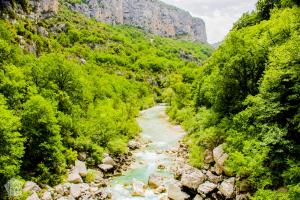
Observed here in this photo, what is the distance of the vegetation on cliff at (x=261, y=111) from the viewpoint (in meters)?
22.6

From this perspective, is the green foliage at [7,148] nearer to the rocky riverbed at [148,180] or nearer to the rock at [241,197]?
the rocky riverbed at [148,180]

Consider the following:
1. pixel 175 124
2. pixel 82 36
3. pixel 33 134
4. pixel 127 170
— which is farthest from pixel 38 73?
pixel 82 36

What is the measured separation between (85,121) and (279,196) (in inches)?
1140

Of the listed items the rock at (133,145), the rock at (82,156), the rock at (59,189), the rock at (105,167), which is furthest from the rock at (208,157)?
the rock at (59,189)

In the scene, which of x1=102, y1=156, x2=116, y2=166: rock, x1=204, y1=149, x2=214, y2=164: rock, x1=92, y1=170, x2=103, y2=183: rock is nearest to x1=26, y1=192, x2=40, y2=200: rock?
x1=92, y1=170, x2=103, y2=183: rock

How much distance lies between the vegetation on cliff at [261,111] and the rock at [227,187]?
1281 millimetres

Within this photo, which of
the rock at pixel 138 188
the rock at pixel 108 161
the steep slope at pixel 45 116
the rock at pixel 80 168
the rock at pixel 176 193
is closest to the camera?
the rock at pixel 176 193

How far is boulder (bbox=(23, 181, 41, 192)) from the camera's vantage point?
26977mm

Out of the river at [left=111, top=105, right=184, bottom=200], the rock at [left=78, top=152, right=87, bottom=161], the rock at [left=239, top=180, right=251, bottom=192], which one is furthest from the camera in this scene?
the rock at [left=78, top=152, right=87, bottom=161]

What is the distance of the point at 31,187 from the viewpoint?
27.2 meters

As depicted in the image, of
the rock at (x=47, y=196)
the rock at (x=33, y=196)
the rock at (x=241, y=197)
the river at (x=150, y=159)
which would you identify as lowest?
the river at (x=150, y=159)

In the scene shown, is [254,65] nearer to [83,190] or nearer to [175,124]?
[83,190]

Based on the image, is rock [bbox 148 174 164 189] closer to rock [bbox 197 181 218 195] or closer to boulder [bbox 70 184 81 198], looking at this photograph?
rock [bbox 197 181 218 195]

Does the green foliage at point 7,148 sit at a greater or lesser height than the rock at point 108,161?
greater
